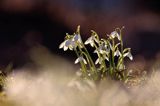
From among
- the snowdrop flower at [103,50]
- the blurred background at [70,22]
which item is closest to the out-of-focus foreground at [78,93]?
the snowdrop flower at [103,50]

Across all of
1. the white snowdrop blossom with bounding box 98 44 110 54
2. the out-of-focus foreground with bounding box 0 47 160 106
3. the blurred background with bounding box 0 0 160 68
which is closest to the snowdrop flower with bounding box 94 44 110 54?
the white snowdrop blossom with bounding box 98 44 110 54

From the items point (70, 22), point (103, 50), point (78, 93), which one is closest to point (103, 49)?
point (103, 50)

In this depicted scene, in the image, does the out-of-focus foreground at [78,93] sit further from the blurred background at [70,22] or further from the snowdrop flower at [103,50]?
the blurred background at [70,22]

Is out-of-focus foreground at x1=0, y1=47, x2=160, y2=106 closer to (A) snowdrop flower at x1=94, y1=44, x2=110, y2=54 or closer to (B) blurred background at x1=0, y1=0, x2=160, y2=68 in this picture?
(A) snowdrop flower at x1=94, y1=44, x2=110, y2=54

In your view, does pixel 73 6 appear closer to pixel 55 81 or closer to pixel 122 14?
pixel 122 14

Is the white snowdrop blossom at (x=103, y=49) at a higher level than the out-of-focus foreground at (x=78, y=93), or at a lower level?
higher

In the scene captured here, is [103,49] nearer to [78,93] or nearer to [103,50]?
[103,50]

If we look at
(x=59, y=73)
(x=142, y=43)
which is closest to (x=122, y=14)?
(x=142, y=43)

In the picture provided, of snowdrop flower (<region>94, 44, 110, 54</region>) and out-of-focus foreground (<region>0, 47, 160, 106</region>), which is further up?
snowdrop flower (<region>94, 44, 110, 54</region>)
